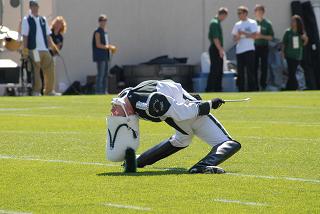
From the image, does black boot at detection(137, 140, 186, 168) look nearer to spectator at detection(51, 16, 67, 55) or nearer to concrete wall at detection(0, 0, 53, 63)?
spectator at detection(51, 16, 67, 55)

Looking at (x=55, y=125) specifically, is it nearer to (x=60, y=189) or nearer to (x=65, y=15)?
(x=60, y=189)

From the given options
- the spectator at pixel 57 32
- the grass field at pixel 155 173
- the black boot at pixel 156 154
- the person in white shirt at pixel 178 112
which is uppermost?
the spectator at pixel 57 32

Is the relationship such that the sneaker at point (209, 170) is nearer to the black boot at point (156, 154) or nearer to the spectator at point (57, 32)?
the black boot at point (156, 154)

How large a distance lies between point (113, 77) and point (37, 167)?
18576 mm

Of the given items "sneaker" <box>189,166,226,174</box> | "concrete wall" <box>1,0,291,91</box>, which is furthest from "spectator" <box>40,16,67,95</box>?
"sneaker" <box>189,166,226,174</box>

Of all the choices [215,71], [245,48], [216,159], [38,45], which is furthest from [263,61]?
[216,159]

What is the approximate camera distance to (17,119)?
16875mm

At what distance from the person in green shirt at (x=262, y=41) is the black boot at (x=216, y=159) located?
1767 cm

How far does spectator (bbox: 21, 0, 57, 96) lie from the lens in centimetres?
2478

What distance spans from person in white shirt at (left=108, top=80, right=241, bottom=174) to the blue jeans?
667 inches

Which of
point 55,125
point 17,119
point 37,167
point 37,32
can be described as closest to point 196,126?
point 37,167

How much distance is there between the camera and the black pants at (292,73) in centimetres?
2836

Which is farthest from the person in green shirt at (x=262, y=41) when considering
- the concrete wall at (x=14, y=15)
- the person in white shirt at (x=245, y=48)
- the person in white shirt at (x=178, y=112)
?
the person in white shirt at (x=178, y=112)

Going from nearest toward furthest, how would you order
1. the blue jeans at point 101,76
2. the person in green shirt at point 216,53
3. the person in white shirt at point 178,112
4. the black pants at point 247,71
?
1. the person in white shirt at point 178,112
2. the person in green shirt at point 216,53
3. the blue jeans at point 101,76
4. the black pants at point 247,71
